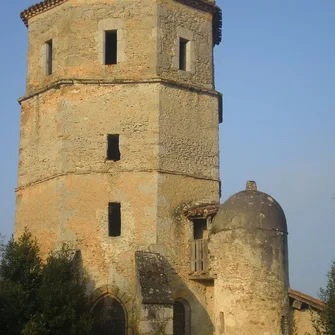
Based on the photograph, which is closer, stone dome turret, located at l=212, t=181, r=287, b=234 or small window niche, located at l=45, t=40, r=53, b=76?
stone dome turret, located at l=212, t=181, r=287, b=234

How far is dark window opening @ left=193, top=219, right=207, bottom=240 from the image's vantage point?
815 inches

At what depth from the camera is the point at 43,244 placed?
20.5m

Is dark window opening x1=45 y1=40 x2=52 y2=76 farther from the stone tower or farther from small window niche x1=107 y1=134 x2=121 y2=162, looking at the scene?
small window niche x1=107 y1=134 x2=121 y2=162

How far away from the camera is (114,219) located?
815 inches

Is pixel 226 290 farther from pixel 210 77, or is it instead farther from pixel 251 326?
pixel 210 77

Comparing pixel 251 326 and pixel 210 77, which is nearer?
pixel 251 326

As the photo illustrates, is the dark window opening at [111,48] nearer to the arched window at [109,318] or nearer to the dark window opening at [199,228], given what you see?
the dark window opening at [199,228]

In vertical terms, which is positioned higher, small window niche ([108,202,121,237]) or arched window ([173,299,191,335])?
small window niche ([108,202,121,237])

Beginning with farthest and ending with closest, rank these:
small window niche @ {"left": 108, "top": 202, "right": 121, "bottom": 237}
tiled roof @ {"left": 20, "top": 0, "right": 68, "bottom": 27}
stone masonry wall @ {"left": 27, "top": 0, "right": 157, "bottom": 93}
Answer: tiled roof @ {"left": 20, "top": 0, "right": 68, "bottom": 27}, stone masonry wall @ {"left": 27, "top": 0, "right": 157, "bottom": 93}, small window niche @ {"left": 108, "top": 202, "right": 121, "bottom": 237}

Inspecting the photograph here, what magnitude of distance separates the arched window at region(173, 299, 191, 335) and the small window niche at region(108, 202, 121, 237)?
2801mm

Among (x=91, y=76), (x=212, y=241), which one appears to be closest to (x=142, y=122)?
(x=91, y=76)

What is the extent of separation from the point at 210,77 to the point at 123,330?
8804mm

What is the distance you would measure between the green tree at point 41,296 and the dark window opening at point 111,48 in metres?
6.73

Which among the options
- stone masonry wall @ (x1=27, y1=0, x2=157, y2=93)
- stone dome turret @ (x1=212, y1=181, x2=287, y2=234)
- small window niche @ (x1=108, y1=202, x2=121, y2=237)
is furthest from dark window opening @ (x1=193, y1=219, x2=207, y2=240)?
stone masonry wall @ (x1=27, y1=0, x2=157, y2=93)
